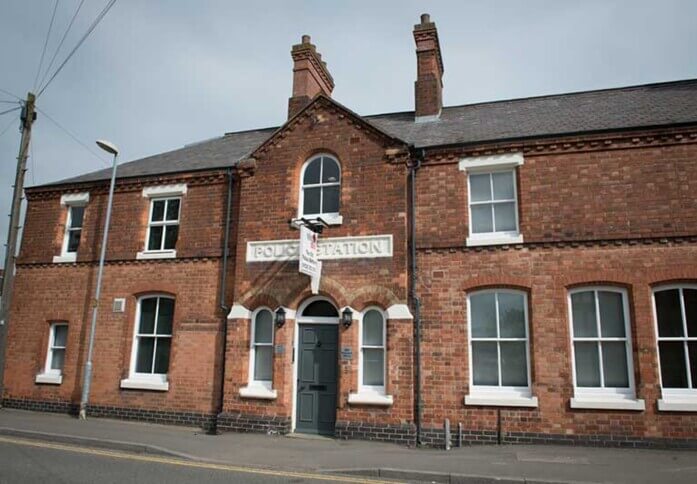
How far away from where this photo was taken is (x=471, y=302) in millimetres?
11641

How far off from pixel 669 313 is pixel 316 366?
24.8 ft

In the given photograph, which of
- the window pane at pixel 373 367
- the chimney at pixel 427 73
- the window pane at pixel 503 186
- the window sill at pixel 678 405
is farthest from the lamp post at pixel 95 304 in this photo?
the window sill at pixel 678 405

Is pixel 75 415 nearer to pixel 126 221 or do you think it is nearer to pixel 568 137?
pixel 126 221

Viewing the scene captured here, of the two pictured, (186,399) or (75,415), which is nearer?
(186,399)

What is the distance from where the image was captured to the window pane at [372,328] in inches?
468

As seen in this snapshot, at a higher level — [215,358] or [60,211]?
[60,211]

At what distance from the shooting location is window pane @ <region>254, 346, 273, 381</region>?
12633 mm

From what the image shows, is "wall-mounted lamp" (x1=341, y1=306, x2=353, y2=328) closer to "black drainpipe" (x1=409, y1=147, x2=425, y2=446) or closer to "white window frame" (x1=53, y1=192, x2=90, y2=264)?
"black drainpipe" (x1=409, y1=147, x2=425, y2=446)

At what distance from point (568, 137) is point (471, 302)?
4.20 m

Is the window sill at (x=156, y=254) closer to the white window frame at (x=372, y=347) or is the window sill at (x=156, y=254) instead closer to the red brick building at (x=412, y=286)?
the red brick building at (x=412, y=286)

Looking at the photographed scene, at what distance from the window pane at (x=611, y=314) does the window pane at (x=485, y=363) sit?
88.5 inches

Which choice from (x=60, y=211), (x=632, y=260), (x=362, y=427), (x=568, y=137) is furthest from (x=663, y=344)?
(x=60, y=211)

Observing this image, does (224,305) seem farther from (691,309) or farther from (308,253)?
(691,309)

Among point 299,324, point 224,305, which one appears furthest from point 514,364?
point 224,305
